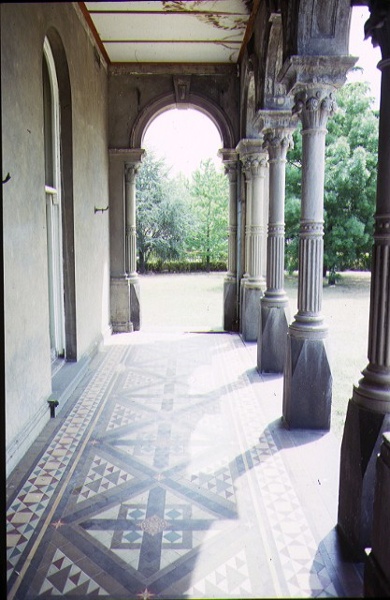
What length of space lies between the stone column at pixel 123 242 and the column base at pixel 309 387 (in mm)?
5549

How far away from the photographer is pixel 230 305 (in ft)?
32.9

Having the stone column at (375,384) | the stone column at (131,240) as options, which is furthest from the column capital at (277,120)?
the stone column at (131,240)

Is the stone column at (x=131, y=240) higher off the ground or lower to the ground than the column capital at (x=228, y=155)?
lower

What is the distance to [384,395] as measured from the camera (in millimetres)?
2879

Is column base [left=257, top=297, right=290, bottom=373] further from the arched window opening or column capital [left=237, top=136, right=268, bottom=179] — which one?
column capital [left=237, top=136, right=268, bottom=179]

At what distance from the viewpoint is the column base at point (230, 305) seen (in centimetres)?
996

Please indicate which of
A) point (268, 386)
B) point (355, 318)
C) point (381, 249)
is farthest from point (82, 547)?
point (355, 318)

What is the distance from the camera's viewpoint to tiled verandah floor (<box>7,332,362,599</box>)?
2721 millimetres

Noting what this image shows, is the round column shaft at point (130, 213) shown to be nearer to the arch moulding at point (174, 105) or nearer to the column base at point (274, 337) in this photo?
the arch moulding at point (174, 105)

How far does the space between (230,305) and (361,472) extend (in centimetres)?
715

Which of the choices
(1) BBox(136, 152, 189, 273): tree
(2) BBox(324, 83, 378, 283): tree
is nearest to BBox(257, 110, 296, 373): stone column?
(2) BBox(324, 83, 378, 283): tree

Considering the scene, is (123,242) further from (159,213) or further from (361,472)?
(159,213)

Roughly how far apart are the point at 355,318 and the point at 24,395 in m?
A: 8.89

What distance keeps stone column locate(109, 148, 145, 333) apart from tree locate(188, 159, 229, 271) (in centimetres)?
1714
